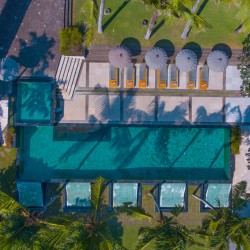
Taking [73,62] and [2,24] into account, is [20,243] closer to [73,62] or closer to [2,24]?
[73,62]

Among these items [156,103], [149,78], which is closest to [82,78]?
[149,78]

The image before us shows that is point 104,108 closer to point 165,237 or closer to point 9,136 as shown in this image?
point 9,136

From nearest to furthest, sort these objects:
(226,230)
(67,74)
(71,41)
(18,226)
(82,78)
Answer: (226,230) < (18,226) < (71,41) < (67,74) < (82,78)

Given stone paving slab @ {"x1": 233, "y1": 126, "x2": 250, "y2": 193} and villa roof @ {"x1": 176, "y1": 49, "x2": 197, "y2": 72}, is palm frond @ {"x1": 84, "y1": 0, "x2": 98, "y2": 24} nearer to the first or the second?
villa roof @ {"x1": 176, "y1": 49, "x2": 197, "y2": 72}

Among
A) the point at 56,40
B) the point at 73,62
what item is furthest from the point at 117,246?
the point at 56,40

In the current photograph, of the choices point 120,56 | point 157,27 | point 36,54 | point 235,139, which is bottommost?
point 235,139

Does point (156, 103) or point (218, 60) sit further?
point (156, 103)
